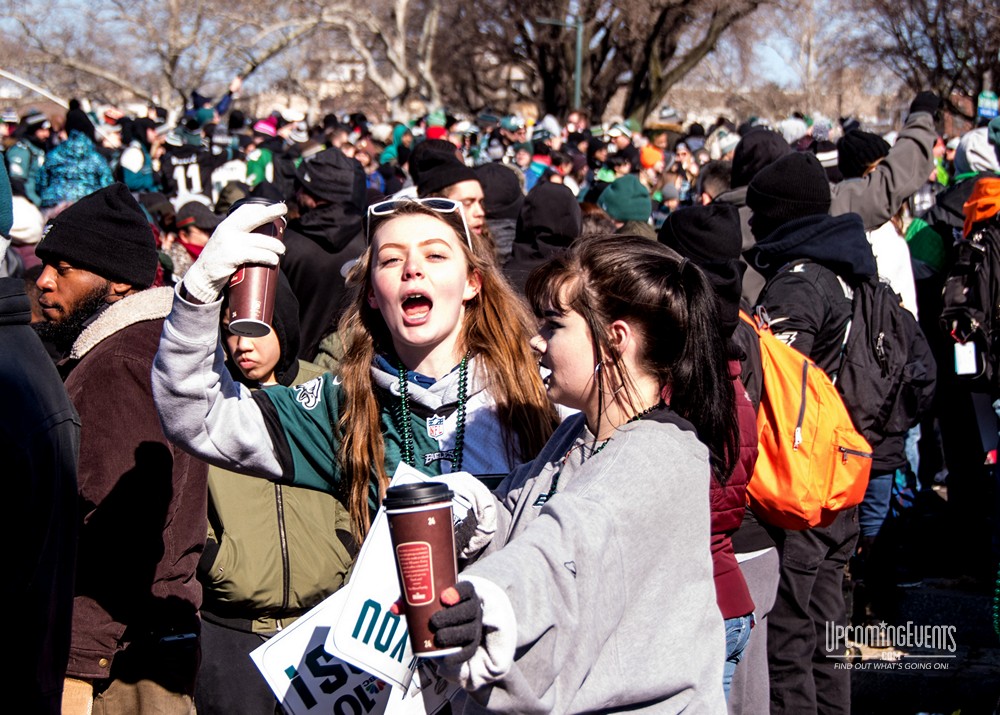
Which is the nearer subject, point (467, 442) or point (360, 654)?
point (360, 654)

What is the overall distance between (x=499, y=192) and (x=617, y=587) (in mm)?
5069

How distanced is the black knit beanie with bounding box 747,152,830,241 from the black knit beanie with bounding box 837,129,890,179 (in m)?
1.37

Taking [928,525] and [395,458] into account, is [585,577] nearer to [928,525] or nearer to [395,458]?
[395,458]

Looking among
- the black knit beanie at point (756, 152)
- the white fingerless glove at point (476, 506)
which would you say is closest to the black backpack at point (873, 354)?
the black knit beanie at point (756, 152)

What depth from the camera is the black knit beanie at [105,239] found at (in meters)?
3.94

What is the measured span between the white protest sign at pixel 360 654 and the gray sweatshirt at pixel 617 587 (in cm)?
21

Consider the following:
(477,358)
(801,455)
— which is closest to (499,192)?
(801,455)

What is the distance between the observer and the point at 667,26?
120ft

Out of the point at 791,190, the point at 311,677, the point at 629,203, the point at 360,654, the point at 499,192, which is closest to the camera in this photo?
the point at 360,654

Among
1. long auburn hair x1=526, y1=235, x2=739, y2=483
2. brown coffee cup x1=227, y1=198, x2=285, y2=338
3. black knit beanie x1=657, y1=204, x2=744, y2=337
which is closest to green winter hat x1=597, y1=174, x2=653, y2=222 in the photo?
black knit beanie x1=657, y1=204, x2=744, y2=337

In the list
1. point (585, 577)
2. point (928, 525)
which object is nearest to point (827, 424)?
point (585, 577)

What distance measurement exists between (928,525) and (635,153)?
7881mm

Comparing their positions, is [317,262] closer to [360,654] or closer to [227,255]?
[227,255]

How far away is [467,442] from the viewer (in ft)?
10.7
